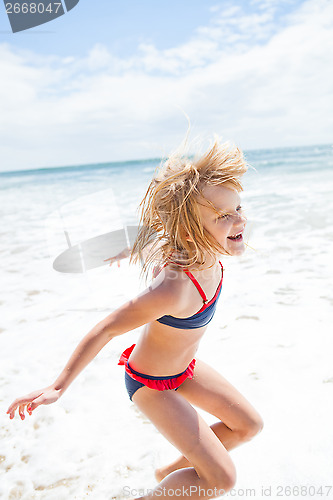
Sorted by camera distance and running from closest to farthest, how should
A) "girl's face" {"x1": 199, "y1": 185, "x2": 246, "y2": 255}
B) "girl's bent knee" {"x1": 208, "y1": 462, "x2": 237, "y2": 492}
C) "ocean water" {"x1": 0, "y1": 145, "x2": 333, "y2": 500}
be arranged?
"girl's bent knee" {"x1": 208, "y1": 462, "x2": 237, "y2": 492} → "girl's face" {"x1": 199, "y1": 185, "x2": 246, "y2": 255} → "ocean water" {"x1": 0, "y1": 145, "x2": 333, "y2": 500}

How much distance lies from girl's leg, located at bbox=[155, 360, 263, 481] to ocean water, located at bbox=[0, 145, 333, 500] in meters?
0.27

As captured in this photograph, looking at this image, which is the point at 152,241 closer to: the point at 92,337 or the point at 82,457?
the point at 92,337

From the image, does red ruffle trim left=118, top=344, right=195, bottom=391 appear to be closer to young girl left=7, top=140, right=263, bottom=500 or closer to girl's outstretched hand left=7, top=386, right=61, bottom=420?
young girl left=7, top=140, right=263, bottom=500

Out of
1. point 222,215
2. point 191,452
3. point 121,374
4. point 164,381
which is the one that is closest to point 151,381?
point 164,381

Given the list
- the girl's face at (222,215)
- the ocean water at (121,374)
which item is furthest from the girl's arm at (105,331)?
the ocean water at (121,374)

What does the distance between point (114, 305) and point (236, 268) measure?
1590mm

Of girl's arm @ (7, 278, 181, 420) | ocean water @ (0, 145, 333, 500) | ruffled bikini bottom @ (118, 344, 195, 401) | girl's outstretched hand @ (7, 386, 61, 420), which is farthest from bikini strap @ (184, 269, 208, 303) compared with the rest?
ocean water @ (0, 145, 333, 500)

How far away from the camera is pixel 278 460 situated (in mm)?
2135

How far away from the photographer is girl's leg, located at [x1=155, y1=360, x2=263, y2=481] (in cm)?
192

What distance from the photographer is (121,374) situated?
9.87ft

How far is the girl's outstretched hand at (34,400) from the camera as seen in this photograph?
1.41 metres

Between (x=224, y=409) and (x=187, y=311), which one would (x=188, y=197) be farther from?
(x=224, y=409)

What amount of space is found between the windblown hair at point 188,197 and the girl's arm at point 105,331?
0.22 meters

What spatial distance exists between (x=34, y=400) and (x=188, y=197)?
3.08 feet
